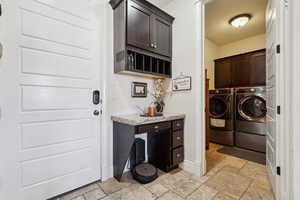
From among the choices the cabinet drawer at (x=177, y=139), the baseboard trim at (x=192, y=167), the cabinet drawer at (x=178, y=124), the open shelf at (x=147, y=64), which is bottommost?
the baseboard trim at (x=192, y=167)

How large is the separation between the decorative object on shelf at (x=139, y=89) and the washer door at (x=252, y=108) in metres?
2.15

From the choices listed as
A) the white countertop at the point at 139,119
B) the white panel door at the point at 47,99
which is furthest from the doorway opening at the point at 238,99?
the white panel door at the point at 47,99

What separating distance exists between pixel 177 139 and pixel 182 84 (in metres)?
0.85

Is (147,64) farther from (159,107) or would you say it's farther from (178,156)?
(178,156)

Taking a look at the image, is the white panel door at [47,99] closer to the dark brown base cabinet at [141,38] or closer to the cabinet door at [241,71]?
the dark brown base cabinet at [141,38]

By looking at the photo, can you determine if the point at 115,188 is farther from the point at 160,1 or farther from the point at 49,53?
the point at 160,1

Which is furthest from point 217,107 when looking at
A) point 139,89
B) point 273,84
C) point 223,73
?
point 139,89

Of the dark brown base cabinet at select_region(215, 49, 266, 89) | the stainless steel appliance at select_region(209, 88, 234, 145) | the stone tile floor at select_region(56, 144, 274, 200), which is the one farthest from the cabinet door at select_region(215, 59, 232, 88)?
the stone tile floor at select_region(56, 144, 274, 200)

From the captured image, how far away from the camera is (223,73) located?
347 centimetres

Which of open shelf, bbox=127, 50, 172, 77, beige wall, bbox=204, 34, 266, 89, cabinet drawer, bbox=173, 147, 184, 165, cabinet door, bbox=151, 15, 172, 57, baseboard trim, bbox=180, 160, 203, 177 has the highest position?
beige wall, bbox=204, 34, 266, 89

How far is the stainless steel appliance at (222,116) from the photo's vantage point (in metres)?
2.99

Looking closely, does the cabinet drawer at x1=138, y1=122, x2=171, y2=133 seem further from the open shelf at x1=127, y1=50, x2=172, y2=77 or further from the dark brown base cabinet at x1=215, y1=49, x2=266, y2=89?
the dark brown base cabinet at x1=215, y1=49, x2=266, y2=89

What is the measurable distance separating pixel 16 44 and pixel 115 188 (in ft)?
6.03

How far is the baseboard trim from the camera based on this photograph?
6.02 ft
